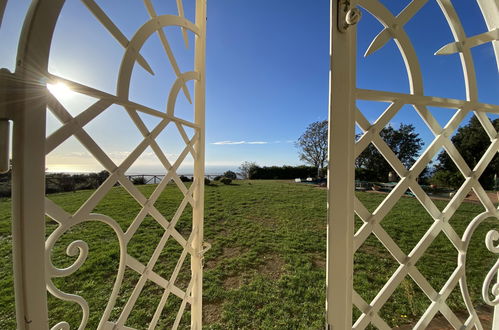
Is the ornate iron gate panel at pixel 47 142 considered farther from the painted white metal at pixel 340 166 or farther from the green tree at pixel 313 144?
the green tree at pixel 313 144

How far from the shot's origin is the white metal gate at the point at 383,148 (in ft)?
2.04

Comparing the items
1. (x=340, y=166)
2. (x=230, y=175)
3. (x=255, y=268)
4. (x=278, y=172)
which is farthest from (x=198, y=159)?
(x=278, y=172)

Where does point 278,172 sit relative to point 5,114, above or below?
below

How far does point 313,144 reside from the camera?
11.2 metres

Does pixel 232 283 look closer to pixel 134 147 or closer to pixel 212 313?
pixel 212 313

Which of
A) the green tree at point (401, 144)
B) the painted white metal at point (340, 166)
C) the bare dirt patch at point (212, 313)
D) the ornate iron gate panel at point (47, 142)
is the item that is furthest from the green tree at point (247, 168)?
the painted white metal at point (340, 166)

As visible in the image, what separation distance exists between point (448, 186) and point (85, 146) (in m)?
1.73

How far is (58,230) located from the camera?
A: 53cm

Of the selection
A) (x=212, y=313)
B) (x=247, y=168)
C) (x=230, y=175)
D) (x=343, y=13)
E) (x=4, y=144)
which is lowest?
(x=212, y=313)

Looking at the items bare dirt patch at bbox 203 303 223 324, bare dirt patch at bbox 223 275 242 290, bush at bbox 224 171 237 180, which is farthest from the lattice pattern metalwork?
bush at bbox 224 171 237 180

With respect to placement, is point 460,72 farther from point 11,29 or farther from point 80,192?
point 80,192

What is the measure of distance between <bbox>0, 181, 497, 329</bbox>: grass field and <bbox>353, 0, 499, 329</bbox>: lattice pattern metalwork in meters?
0.14

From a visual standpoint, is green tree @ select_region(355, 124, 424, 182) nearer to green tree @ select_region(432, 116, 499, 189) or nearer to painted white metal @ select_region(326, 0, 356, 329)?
green tree @ select_region(432, 116, 499, 189)

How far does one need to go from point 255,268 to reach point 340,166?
2774mm
